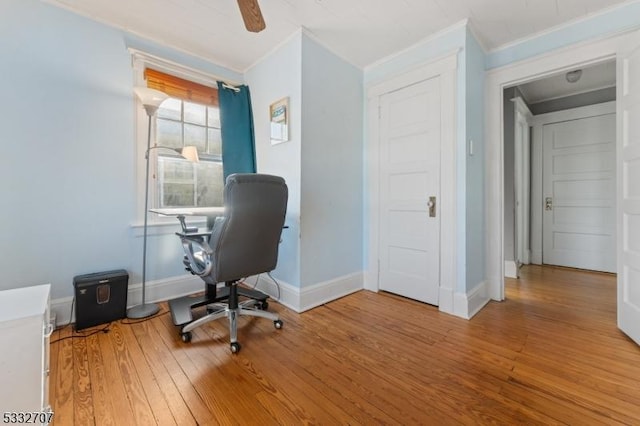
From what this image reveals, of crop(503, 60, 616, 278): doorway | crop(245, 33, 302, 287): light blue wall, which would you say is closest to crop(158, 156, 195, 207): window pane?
crop(245, 33, 302, 287): light blue wall

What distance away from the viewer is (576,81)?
10.9ft

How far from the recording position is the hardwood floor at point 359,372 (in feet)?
3.87

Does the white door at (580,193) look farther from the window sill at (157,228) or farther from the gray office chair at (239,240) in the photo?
the window sill at (157,228)

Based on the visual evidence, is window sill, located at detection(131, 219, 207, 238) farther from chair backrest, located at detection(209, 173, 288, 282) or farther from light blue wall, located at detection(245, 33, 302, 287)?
chair backrest, located at detection(209, 173, 288, 282)

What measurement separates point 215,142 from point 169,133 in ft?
1.45

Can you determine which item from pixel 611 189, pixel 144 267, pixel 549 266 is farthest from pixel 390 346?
pixel 611 189

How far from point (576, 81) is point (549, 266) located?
2.47 metres

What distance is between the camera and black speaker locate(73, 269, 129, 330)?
192 cm

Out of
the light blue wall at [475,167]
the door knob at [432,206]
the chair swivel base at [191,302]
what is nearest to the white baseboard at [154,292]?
the chair swivel base at [191,302]

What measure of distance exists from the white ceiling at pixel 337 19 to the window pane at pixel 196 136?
71cm

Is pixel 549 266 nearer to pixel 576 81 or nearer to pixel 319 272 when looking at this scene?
pixel 576 81

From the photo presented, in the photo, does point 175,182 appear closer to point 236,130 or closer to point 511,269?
point 236,130

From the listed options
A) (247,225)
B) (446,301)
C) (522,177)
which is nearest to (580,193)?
(522,177)

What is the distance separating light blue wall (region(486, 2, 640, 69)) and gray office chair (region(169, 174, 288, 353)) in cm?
241
